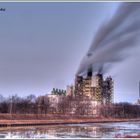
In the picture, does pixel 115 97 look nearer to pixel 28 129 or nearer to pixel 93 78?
pixel 93 78

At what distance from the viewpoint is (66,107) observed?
6391 millimetres

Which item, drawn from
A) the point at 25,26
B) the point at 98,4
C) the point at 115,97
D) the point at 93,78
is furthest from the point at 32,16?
the point at 115,97

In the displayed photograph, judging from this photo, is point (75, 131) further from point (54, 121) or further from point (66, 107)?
point (66, 107)

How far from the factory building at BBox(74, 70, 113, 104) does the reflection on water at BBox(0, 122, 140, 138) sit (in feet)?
1.40

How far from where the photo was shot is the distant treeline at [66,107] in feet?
19.9

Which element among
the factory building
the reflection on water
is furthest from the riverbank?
the factory building

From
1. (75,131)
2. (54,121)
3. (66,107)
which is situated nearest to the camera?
(75,131)

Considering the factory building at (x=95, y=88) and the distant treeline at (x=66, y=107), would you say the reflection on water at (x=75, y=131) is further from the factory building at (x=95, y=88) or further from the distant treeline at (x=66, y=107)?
the factory building at (x=95, y=88)

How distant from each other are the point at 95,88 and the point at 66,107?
577 mm

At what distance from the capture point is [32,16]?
17.7ft

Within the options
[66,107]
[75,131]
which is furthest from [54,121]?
[75,131]

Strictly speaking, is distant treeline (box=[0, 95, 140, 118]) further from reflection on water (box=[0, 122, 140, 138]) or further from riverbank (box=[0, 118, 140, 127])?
reflection on water (box=[0, 122, 140, 138])

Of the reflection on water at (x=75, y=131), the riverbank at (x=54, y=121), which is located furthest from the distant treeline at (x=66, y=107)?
the reflection on water at (x=75, y=131)

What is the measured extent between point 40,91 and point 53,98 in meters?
0.56
